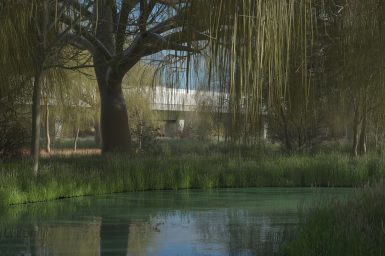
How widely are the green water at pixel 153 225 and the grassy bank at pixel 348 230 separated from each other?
59cm

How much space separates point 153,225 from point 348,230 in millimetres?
2960

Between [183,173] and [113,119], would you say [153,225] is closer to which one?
[183,173]

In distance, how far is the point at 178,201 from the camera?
9492 millimetres

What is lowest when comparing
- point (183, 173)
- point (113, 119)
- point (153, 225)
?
point (153, 225)

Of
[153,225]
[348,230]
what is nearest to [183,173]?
[153,225]

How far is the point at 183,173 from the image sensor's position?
38.9 feet

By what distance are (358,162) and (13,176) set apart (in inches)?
289

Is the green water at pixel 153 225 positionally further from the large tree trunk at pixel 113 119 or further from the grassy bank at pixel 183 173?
the large tree trunk at pixel 113 119

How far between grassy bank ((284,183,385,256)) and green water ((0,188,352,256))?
23.0 inches

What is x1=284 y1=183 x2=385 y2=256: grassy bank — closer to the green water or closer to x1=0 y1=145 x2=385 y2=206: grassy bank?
the green water

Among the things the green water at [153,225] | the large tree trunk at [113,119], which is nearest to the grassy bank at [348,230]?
the green water at [153,225]

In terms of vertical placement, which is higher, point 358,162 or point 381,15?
point 381,15

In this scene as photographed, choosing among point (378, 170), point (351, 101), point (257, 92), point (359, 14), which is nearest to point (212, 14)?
point (257, 92)

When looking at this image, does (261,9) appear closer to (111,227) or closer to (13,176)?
(111,227)
